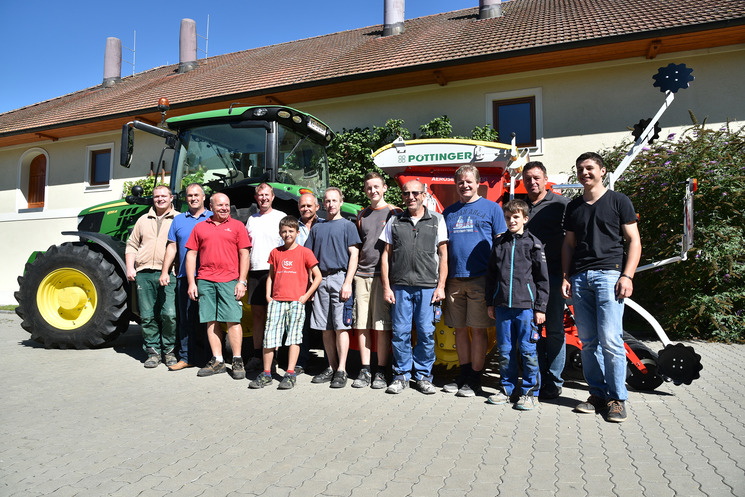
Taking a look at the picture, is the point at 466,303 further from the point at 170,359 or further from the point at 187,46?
the point at 187,46

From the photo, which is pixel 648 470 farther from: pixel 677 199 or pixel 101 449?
pixel 677 199

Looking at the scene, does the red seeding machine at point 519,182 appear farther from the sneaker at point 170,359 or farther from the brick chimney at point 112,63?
the brick chimney at point 112,63

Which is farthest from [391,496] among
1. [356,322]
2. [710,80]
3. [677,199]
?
[710,80]

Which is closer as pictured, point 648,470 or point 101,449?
point 648,470

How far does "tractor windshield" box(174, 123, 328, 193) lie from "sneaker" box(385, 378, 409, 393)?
8.37 feet

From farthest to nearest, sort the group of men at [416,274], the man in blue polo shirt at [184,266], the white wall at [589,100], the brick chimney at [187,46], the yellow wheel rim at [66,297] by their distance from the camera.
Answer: the brick chimney at [187,46] < the white wall at [589,100] < the yellow wheel rim at [66,297] < the man in blue polo shirt at [184,266] < the group of men at [416,274]


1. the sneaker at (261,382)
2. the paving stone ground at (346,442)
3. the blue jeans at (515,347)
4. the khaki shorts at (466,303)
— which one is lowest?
the paving stone ground at (346,442)

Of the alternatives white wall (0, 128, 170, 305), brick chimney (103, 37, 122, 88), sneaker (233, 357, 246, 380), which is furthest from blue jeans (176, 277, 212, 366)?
brick chimney (103, 37, 122, 88)

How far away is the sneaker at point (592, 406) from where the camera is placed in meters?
3.81

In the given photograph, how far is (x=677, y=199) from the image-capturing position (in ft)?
23.7

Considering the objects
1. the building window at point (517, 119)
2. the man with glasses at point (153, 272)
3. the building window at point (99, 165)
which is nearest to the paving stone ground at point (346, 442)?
the man with glasses at point (153, 272)

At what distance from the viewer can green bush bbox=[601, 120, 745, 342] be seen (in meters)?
6.85

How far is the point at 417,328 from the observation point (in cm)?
436

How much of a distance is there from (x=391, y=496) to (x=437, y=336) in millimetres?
2309
